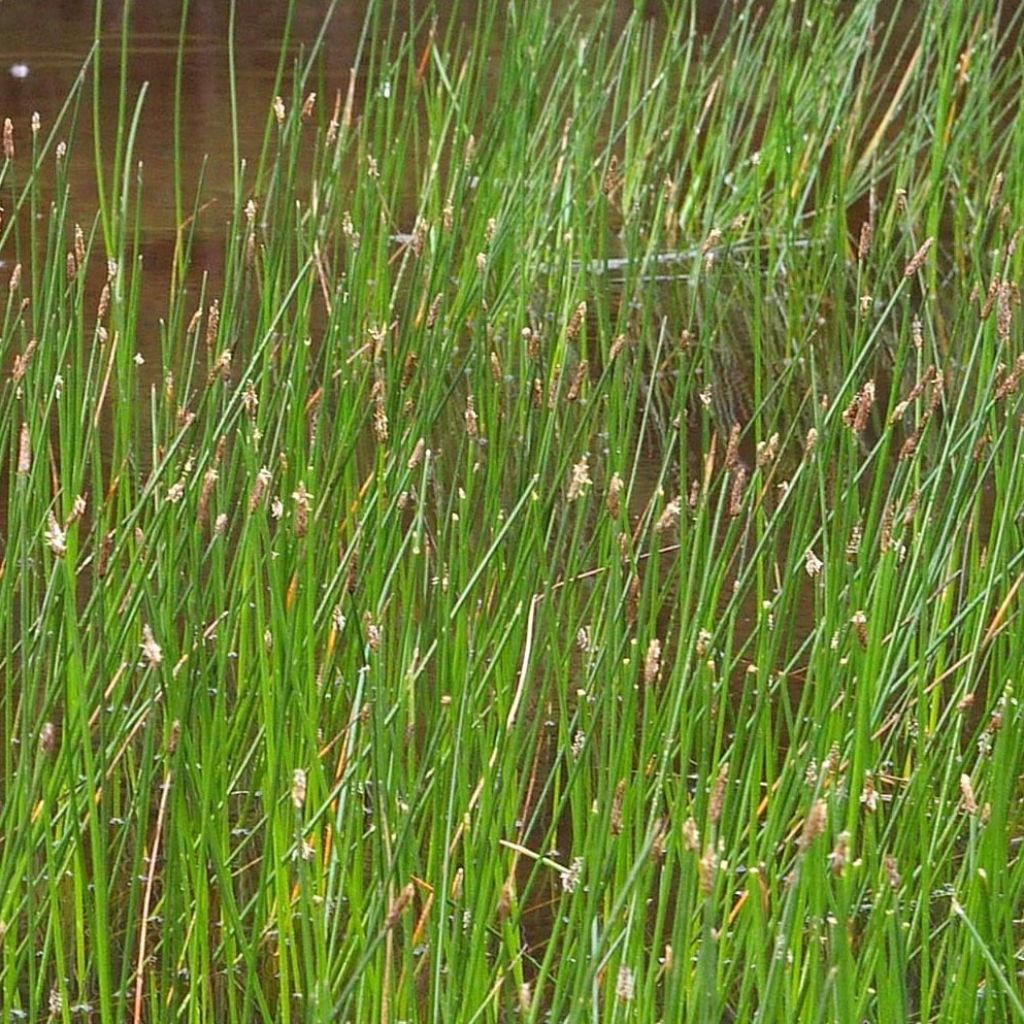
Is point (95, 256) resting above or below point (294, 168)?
below

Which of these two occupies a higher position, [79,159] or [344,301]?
[344,301]

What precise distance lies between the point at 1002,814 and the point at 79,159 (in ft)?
11.6

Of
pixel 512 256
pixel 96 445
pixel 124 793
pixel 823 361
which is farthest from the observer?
pixel 823 361

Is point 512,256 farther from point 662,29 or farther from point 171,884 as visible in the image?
point 662,29

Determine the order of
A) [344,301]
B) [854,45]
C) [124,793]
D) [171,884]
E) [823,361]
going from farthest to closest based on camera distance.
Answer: [854,45] → [823,361] → [344,301] → [124,793] → [171,884]

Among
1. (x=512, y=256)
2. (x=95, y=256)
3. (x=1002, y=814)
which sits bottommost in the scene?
(x=95, y=256)

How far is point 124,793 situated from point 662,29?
178 inches

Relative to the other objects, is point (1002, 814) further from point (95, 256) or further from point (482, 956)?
point (95, 256)

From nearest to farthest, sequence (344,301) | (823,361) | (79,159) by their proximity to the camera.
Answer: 1. (344,301)
2. (823,361)
3. (79,159)

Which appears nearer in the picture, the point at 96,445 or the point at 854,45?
the point at 96,445

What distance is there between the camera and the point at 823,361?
343 centimetres

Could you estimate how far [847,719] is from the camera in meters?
1.53

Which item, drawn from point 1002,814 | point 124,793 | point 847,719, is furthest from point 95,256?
point 1002,814

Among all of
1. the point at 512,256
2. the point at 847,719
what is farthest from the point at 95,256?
the point at 847,719
